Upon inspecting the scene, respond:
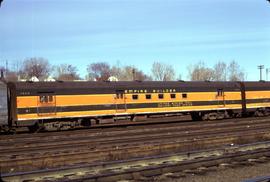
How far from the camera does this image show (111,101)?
29.4 m

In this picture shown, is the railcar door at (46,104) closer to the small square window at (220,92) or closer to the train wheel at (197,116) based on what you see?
the train wheel at (197,116)

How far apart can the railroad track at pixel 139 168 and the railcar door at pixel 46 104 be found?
15.2 metres

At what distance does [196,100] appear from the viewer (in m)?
33.5

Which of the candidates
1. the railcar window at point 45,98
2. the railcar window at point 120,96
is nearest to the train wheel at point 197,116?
the railcar window at point 120,96

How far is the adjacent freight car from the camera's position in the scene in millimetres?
26250

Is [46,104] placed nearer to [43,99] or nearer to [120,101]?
[43,99]

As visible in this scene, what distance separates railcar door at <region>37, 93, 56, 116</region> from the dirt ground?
17254mm

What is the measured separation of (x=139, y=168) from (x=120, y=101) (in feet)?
61.3

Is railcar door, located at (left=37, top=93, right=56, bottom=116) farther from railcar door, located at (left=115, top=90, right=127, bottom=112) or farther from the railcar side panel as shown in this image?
railcar door, located at (left=115, top=90, right=127, bottom=112)

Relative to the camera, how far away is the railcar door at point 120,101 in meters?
29.6

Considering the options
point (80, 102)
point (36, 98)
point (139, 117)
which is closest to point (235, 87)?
point (139, 117)

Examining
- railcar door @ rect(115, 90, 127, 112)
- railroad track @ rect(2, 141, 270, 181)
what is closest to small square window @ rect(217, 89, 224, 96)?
railcar door @ rect(115, 90, 127, 112)

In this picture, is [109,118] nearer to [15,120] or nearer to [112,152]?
[15,120]

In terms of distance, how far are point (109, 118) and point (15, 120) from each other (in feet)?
22.1
